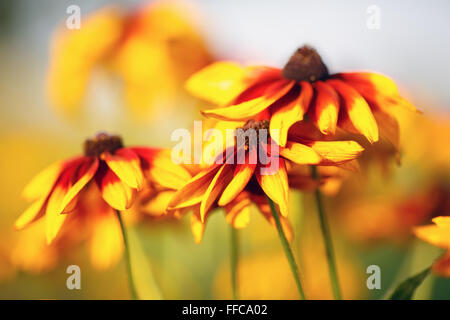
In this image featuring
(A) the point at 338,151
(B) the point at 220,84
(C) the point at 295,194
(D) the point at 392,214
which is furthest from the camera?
(D) the point at 392,214

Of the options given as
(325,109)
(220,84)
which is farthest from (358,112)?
(220,84)

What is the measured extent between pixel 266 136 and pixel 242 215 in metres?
0.07

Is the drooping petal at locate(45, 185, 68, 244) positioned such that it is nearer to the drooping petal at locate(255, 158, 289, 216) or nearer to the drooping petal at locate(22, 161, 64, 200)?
the drooping petal at locate(22, 161, 64, 200)

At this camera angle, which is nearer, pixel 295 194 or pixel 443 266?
pixel 443 266

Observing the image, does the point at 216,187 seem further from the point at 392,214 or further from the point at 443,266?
the point at 392,214

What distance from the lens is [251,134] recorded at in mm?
389

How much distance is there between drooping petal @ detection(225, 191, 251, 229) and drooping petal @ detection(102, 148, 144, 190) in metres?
0.08

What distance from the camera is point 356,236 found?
Result: 732 mm

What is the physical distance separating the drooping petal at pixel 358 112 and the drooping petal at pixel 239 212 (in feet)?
0.34

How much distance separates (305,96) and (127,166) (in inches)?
5.7

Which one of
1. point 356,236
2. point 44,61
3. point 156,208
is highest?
point 44,61
